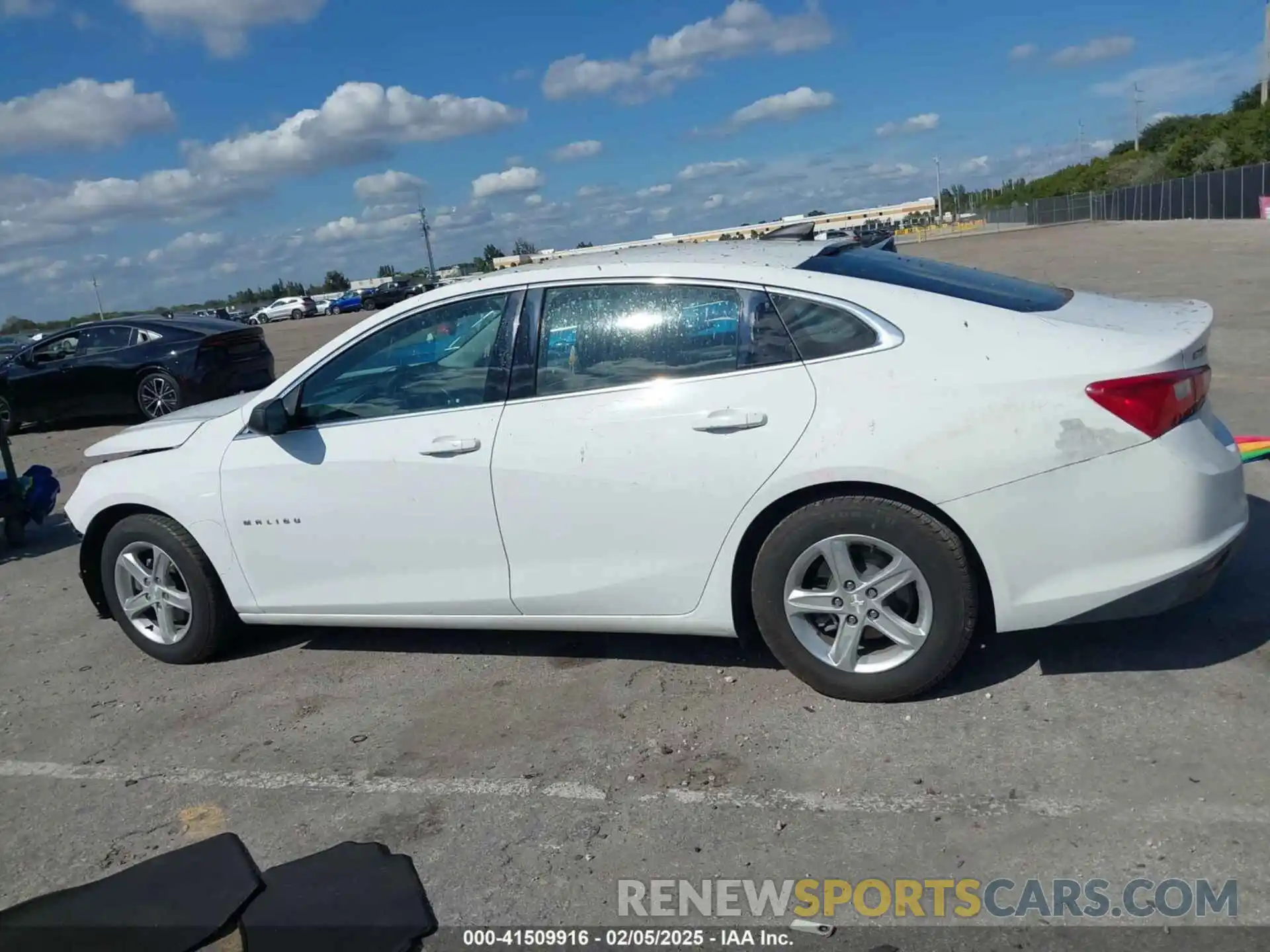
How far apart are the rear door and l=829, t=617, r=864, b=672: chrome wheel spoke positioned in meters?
0.53

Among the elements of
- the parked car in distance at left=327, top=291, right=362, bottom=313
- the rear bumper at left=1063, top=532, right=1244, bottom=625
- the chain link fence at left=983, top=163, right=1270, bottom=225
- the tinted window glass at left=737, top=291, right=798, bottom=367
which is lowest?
the chain link fence at left=983, top=163, right=1270, bottom=225

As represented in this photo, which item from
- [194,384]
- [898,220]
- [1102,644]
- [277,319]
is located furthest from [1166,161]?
[1102,644]

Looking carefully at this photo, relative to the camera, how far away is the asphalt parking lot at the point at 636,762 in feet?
10.1

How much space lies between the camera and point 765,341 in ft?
12.7

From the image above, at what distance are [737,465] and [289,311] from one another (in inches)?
2542

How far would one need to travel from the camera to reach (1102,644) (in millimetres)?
4184

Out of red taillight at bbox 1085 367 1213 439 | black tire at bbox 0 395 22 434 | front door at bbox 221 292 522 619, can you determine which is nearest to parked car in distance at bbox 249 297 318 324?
black tire at bbox 0 395 22 434

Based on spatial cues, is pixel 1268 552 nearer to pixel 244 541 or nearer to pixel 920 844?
pixel 920 844

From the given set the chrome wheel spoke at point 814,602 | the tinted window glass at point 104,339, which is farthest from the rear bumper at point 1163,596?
the tinted window glass at point 104,339

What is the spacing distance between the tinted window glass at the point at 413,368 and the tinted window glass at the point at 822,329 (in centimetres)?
120

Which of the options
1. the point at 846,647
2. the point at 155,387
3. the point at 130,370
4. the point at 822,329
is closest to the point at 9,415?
the point at 130,370

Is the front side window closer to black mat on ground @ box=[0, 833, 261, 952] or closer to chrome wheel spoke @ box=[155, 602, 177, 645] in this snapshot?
chrome wheel spoke @ box=[155, 602, 177, 645]

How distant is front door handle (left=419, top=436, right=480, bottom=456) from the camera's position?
415 centimetres

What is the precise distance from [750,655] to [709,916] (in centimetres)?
167
